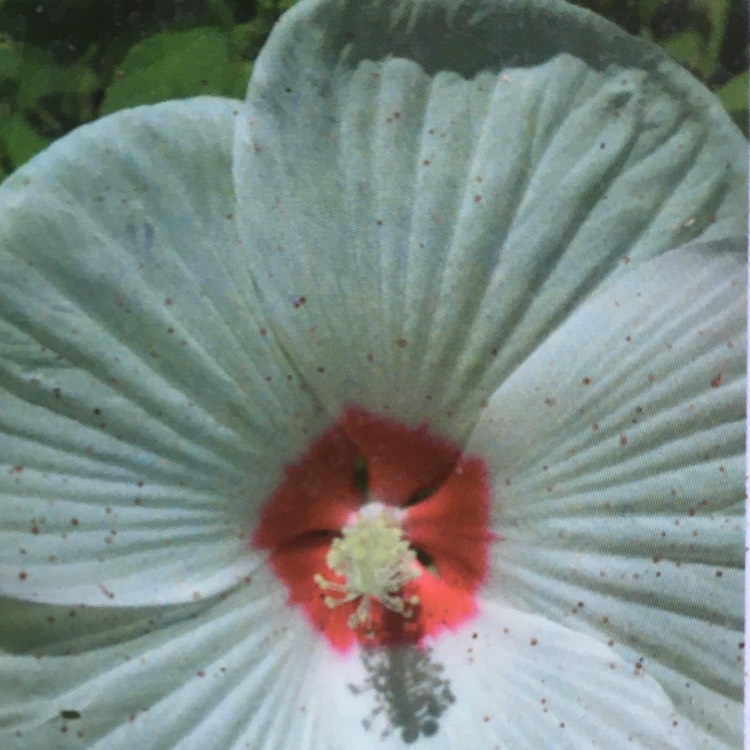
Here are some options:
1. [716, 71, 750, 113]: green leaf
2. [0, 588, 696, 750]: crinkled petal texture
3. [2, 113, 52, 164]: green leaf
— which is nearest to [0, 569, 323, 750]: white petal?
[0, 588, 696, 750]: crinkled petal texture

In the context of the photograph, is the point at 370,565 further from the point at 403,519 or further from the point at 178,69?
the point at 178,69

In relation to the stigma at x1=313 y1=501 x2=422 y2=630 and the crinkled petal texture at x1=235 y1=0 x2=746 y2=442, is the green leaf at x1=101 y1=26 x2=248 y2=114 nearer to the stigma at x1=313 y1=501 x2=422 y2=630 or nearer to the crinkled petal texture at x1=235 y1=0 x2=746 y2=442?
the crinkled petal texture at x1=235 y1=0 x2=746 y2=442

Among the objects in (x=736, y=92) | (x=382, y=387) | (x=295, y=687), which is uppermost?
(x=736, y=92)

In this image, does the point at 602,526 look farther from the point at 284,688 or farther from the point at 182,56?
the point at 182,56

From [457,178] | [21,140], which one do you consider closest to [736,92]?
[457,178]

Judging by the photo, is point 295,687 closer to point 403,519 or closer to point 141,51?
point 403,519

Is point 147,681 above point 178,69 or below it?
below
